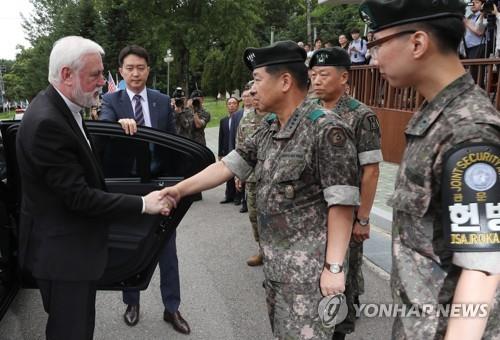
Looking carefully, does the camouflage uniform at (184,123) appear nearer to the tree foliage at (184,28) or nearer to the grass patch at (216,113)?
the grass patch at (216,113)

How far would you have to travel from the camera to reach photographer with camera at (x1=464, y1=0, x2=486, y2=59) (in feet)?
25.6

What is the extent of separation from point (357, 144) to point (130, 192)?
4.88 ft

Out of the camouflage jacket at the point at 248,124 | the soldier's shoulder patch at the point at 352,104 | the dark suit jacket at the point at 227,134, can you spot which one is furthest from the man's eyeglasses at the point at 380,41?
the dark suit jacket at the point at 227,134

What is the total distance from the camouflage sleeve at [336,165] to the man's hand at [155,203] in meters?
0.83

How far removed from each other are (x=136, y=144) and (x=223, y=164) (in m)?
0.63

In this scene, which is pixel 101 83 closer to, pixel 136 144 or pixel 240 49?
pixel 136 144

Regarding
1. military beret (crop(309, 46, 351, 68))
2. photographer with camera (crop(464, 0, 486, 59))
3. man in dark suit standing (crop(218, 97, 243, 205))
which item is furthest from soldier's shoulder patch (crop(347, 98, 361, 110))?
photographer with camera (crop(464, 0, 486, 59))

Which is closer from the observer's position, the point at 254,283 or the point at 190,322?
the point at 190,322

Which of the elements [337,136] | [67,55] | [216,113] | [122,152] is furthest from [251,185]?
[216,113]

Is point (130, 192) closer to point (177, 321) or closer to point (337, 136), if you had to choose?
point (177, 321)

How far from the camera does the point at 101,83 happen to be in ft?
6.59

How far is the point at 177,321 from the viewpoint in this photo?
3.13 meters

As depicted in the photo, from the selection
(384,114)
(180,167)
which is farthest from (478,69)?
(180,167)

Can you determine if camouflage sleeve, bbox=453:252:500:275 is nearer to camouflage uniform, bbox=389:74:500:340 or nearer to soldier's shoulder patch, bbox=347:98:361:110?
camouflage uniform, bbox=389:74:500:340
